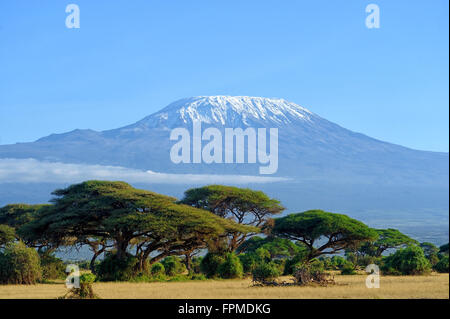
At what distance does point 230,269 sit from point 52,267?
10.5 m

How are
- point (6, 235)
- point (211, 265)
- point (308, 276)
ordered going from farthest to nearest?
point (6, 235)
point (211, 265)
point (308, 276)

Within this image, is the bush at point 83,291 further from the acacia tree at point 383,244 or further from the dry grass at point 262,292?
the acacia tree at point 383,244

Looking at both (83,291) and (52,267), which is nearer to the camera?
(83,291)

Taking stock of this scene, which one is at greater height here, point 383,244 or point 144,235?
point 144,235

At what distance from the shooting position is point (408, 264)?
37.2 meters

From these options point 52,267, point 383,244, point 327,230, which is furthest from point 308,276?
point 383,244

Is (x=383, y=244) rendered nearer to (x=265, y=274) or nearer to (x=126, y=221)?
(x=265, y=274)

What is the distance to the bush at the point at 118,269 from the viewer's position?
3197 cm

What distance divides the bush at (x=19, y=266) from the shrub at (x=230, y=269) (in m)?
10.6

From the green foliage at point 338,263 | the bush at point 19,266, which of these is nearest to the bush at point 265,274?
the bush at point 19,266

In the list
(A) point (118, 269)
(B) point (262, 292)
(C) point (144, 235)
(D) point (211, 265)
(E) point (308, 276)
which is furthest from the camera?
(D) point (211, 265)

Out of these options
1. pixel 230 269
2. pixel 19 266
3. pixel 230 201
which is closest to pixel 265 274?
pixel 230 269

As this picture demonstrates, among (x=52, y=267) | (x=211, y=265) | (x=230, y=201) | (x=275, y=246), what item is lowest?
(x=275, y=246)
